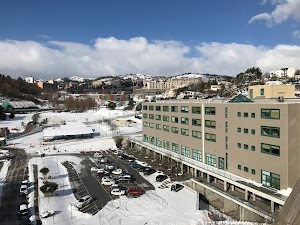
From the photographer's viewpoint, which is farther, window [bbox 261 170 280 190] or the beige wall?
the beige wall

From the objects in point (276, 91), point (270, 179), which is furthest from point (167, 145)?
point (270, 179)

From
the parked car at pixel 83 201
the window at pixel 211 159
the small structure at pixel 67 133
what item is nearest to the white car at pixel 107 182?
the parked car at pixel 83 201

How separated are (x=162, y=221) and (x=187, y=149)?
664 inches

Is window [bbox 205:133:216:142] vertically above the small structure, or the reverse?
window [bbox 205:133:216:142]

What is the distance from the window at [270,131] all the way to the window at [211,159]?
8.76 m

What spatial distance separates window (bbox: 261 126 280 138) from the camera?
26000mm

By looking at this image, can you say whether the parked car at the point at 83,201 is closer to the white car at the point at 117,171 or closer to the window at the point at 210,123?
the white car at the point at 117,171

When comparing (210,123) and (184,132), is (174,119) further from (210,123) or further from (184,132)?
(210,123)

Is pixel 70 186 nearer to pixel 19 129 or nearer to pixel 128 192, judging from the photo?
pixel 128 192

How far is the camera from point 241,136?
30.2 metres

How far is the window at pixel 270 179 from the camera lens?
85.9 ft

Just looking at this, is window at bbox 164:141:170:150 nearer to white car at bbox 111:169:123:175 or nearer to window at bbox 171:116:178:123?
window at bbox 171:116:178:123

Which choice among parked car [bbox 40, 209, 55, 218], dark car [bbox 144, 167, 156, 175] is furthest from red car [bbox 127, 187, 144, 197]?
parked car [bbox 40, 209, 55, 218]

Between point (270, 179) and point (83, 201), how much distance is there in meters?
19.6
